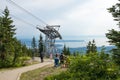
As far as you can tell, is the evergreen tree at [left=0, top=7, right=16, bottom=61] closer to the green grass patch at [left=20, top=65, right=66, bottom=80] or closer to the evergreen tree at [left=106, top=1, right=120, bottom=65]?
the green grass patch at [left=20, top=65, right=66, bottom=80]

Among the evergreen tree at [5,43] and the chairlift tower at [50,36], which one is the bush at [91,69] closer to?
the evergreen tree at [5,43]

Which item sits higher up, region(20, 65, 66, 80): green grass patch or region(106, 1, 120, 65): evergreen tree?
region(106, 1, 120, 65): evergreen tree

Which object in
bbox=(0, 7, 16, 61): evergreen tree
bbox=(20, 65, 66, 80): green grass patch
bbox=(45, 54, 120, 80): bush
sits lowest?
bbox=(20, 65, 66, 80): green grass patch

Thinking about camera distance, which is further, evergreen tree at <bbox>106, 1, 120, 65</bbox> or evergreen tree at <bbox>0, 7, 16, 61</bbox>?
evergreen tree at <bbox>0, 7, 16, 61</bbox>

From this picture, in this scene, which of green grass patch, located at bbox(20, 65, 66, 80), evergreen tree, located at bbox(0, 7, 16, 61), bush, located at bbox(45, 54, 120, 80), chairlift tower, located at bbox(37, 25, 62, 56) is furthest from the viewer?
chairlift tower, located at bbox(37, 25, 62, 56)

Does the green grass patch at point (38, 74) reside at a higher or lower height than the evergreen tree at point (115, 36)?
lower

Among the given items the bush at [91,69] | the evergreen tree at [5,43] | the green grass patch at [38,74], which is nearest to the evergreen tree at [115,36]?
the bush at [91,69]

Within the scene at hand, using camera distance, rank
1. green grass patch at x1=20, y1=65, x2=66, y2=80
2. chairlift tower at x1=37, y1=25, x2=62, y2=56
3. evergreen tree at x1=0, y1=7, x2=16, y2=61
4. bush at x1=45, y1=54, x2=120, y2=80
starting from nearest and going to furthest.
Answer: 1. bush at x1=45, y1=54, x2=120, y2=80
2. green grass patch at x1=20, y1=65, x2=66, y2=80
3. evergreen tree at x1=0, y1=7, x2=16, y2=61
4. chairlift tower at x1=37, y1=25, x2=62, y2=56

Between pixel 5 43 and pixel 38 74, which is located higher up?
pixel 5 43

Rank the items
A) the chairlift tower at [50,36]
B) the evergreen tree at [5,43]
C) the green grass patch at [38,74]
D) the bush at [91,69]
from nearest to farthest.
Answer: the bush at [91,69], the green grass patch at [38,74], the evergreen tree at [5,43], the chairlift tower at [50,36]

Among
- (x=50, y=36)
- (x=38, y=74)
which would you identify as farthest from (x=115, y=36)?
(x=50, y=36)

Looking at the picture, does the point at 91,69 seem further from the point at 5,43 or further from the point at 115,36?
the point at 5,43

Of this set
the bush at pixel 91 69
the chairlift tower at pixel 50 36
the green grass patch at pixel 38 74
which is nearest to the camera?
the bush at pixel 91 69

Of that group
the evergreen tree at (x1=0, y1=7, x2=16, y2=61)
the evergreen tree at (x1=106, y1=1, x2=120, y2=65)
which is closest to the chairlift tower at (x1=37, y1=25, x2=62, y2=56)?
the evergreen tree at (x1=0, y1=7, x2=16, y2=61)
